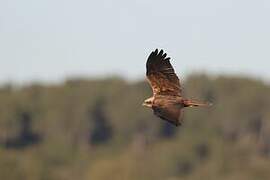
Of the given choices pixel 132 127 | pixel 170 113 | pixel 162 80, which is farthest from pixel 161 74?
pixel 132 127

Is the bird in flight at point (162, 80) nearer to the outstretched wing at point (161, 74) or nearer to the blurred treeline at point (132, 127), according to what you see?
the outstretched wing at point (161, 74)

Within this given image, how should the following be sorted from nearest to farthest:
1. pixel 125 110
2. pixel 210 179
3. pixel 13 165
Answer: pixel 13 165 → pixel 210 179 → pixel 125 110

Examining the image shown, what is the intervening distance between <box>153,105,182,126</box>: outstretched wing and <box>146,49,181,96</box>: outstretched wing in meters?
0.53

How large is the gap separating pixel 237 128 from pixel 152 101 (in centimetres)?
Answer: 5903

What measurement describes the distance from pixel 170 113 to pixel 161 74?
98 centimetres

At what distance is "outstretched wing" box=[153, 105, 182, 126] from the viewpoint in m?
14.1

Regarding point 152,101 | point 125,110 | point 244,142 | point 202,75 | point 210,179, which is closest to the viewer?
point 152,101

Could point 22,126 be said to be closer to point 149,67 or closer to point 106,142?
point 106,142

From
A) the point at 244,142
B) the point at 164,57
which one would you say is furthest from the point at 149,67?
the point at 244,142

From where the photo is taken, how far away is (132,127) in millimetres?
76000

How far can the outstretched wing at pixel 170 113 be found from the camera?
14117mm

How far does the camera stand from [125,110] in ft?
251

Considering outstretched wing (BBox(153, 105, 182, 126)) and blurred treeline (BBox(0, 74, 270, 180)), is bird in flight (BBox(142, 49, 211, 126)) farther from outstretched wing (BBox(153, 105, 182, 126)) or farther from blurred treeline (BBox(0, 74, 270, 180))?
blurred treeline (BBox(0, 74, 270, 180))

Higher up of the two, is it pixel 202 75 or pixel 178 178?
pixel 202 75
